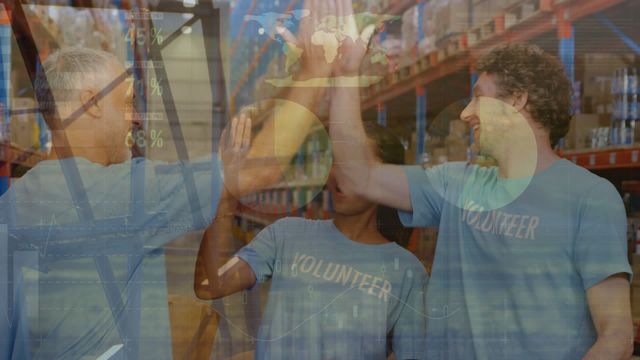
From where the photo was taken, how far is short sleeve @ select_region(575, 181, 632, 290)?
2.16 meters

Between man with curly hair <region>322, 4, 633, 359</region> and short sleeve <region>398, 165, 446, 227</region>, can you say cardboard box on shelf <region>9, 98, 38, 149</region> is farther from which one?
short sleeve <region>398, 165, 446, 227</region>

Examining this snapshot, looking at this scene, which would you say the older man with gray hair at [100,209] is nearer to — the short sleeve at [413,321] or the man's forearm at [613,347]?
the short sleeve at [413,321]

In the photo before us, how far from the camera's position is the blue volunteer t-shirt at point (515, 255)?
7.14 ft

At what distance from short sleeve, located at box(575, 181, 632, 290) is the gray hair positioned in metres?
1.22

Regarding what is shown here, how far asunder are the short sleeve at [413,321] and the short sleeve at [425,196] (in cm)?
12

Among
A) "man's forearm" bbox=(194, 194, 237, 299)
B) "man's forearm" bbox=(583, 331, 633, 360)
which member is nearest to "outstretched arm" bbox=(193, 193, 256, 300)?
"man's forearm" bbox=(194, 194, 237, 299)

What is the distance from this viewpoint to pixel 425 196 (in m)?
2.23

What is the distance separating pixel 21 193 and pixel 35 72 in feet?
1.00

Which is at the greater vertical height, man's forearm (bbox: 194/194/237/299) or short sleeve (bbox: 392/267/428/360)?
man's forearm (bbox: 194/194/237/299)

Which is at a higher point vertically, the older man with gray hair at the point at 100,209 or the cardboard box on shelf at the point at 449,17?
the cardboard box on shelf at the point at 449,17

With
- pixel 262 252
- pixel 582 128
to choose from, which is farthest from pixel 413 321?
pixel 582 128

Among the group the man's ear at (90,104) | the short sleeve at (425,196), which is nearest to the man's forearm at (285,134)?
the short sleeve at (425,196)

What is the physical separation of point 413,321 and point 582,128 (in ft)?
2.15

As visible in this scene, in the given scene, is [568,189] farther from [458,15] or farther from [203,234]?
[203,234]
